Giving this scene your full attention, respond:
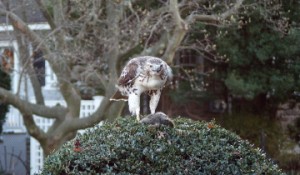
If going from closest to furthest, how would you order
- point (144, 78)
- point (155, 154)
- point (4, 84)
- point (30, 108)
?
1. point (155, 154)
2. point (144, 78)
3. point (30, 108)
4. point (4, 84)

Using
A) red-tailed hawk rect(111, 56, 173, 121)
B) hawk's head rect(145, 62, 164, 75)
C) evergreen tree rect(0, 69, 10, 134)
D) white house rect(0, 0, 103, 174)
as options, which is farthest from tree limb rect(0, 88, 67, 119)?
hawk's head rect(145, 62, 164, 75)

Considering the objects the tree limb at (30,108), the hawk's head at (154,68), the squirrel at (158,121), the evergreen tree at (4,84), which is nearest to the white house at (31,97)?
the evergreen tree at (4,84)

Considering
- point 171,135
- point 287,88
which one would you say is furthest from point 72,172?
point 287,88

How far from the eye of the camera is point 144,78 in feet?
20.5

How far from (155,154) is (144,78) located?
45.3 inches

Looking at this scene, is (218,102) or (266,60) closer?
(266,60)

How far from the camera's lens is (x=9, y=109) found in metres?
A: 16.6

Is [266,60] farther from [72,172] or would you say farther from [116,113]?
[72,172]

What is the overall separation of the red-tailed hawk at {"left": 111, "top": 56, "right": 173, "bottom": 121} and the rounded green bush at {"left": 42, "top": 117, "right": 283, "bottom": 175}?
2.08 feet

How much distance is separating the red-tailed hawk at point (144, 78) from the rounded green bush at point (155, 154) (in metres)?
0.63

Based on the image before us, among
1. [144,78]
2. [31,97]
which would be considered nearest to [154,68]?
[144,78]

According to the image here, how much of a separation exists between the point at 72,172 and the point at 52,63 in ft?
22.5

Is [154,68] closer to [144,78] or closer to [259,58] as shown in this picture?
[144,78]

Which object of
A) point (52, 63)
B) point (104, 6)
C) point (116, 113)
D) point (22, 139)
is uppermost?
point (104, 6)
